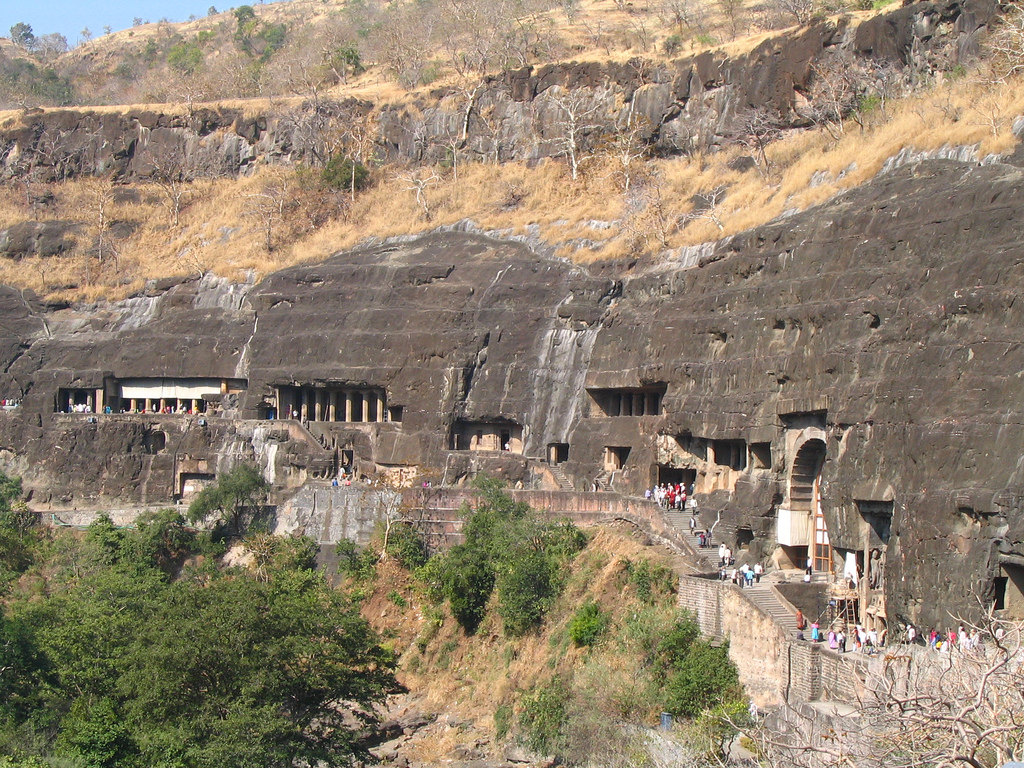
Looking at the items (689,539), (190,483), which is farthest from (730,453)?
(190,483)

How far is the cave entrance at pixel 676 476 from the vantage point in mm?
49312

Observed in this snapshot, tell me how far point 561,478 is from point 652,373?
5.60m

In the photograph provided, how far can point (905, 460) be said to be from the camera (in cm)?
3588

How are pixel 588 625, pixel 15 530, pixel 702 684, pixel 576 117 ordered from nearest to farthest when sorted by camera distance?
pixel 702 684
pixel 588 625
pixel 15 530
pixel 576 117

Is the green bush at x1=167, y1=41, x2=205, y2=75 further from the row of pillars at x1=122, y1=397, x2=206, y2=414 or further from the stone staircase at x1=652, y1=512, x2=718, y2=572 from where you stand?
the stone staircase at x1=652, y1=512, x2=718, y2=572

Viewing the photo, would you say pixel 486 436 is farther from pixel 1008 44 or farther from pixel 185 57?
pixel 185 57

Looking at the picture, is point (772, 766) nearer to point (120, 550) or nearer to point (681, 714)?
point (681, 714)

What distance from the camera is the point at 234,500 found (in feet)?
186

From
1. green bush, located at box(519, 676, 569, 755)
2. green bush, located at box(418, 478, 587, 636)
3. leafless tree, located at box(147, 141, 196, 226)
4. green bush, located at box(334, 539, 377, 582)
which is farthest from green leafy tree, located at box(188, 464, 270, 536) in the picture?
leafless tree, located at box(147, 141, 196, 226)

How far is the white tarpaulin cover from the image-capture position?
66938mm

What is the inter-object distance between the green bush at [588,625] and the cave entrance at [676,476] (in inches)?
333

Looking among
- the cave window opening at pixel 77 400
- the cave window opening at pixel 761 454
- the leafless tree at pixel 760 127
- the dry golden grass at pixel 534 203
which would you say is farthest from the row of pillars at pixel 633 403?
the cave window opening at pixel 77 400

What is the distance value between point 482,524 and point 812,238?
14.6m

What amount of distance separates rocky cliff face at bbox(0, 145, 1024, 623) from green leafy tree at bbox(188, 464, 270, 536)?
236 cm
